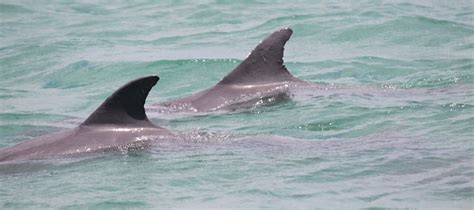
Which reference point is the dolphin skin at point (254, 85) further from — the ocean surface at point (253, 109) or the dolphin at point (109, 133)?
the dolphin at point (109, 133)

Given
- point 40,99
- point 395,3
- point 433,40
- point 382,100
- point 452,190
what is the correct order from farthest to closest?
point 395,3, point 433,40, point 40,99, point 382,100, point 452,190

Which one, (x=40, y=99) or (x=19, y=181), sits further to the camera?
(x=40, y=99)

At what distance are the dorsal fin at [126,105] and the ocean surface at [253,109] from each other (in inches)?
14.1

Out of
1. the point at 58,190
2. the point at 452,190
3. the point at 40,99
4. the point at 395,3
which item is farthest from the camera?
the point at 395,3

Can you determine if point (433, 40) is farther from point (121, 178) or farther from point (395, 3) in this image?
point (121, 178)

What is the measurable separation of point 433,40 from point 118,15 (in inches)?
300

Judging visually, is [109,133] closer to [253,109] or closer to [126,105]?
[126,105]

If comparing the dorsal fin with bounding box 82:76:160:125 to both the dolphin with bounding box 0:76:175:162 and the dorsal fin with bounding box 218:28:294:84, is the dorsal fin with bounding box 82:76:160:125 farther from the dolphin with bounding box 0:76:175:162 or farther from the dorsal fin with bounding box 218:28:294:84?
the dorsal fin with bounding box 218:28:294:84

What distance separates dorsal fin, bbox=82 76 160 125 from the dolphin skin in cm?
259

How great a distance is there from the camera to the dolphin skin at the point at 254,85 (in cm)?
1168

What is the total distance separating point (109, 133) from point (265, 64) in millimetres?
3284

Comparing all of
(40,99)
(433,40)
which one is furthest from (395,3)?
(40,99)

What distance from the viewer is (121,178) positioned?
8.20 metres

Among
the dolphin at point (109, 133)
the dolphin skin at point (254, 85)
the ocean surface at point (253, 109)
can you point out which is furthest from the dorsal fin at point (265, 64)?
the dolphin at point (109, 133)
